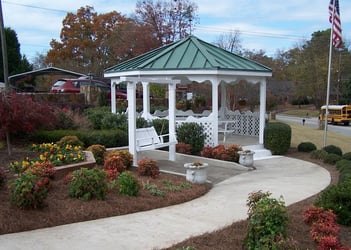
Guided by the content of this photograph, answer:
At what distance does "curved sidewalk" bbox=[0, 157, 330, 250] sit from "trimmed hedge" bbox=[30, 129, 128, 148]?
4.12 m

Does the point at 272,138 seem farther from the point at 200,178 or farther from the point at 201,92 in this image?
the point at 201,92

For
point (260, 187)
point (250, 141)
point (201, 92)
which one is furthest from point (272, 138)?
point (201, 92)

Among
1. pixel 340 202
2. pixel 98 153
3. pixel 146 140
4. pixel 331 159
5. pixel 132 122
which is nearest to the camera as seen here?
pixel 340 202

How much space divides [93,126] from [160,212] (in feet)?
25.5

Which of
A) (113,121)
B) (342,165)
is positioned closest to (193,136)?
(113,121)

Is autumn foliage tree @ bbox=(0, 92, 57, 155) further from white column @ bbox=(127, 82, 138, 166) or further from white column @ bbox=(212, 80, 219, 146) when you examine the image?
white column @ bbox=(212, 80, 219, 146)

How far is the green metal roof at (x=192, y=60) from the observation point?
13.2 meters

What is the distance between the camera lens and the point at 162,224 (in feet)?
18.4

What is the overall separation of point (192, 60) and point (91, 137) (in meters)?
4.76

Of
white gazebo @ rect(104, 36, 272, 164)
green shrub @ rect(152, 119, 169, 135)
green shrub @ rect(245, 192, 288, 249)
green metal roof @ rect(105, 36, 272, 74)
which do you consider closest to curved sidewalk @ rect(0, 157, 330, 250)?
green shrub @ rect(245, 192, 288, 249)

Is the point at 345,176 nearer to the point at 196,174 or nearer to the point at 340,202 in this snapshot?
the point at 340,202

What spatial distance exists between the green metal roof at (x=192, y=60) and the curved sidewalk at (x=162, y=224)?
535 centimetres

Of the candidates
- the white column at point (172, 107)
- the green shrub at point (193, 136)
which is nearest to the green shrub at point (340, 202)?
the white column at point (172, 107)

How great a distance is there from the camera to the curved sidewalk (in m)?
4.70
